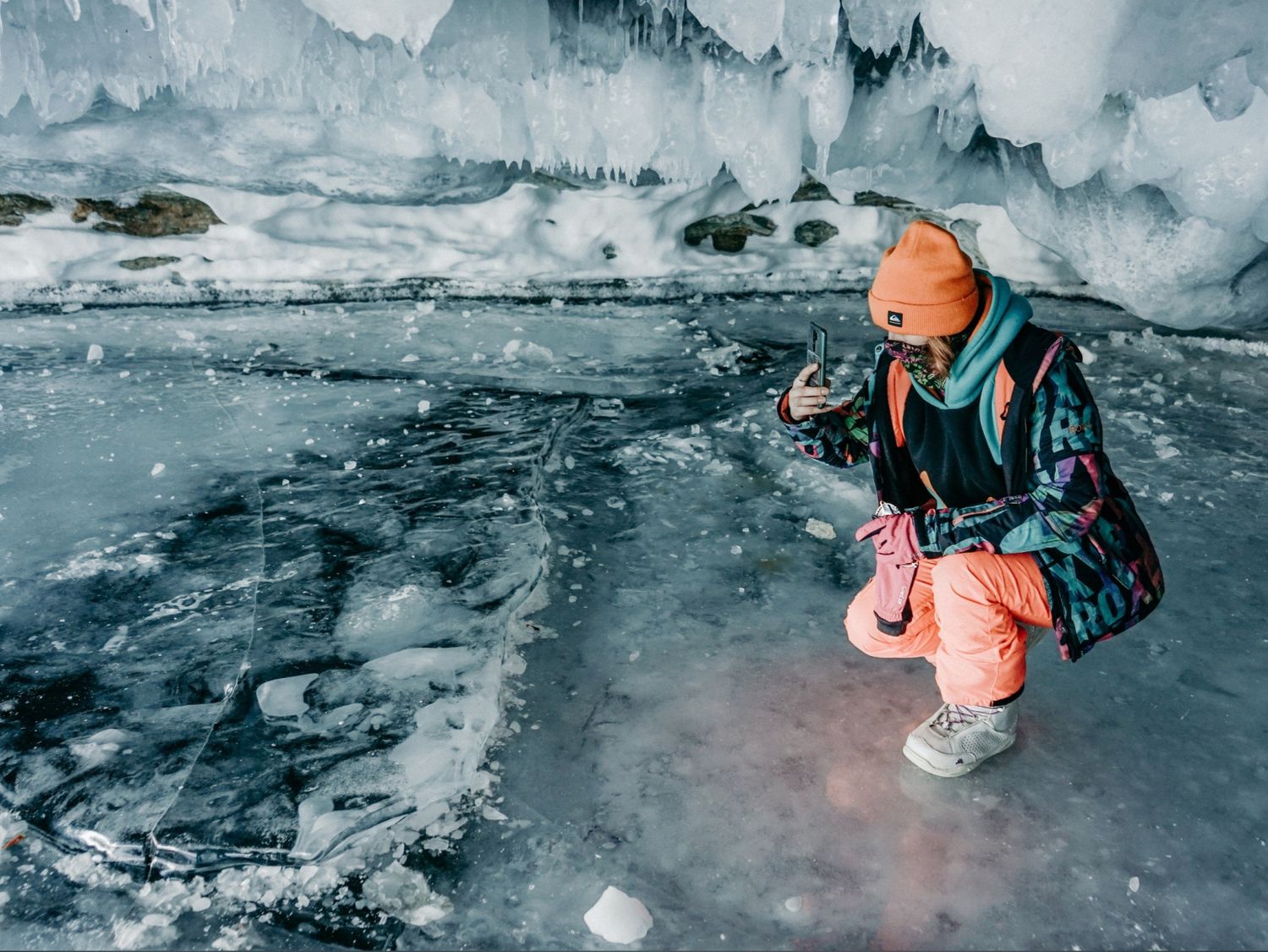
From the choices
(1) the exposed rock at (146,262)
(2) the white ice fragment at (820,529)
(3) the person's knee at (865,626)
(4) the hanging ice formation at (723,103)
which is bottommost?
(2) the white ice fragment at (820,529)

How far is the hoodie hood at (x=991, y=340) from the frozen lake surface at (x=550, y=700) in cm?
92

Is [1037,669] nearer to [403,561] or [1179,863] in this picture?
[1179,863]

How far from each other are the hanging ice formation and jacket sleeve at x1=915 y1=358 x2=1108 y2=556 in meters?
2.14

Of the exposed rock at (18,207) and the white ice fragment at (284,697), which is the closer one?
the white ice fragment at (284,697)

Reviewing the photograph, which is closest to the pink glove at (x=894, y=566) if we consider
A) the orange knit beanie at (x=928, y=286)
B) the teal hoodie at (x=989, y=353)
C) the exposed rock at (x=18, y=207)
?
the teal hoodie at (x=989, y=353)

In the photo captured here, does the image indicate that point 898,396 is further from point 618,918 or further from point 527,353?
point 527,353

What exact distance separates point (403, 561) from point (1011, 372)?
200 centimetres

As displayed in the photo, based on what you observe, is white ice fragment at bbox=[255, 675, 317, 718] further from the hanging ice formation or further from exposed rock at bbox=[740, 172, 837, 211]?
exposed rock at bbox=[740, 172, 837, 211]

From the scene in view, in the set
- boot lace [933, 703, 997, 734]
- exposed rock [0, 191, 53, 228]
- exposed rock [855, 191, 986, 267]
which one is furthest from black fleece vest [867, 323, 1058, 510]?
exposed rock [0, 191, 53, 228]

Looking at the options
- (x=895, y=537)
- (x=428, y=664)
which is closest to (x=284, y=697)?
(x=428, y=664)

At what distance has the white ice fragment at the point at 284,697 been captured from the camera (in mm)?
2604

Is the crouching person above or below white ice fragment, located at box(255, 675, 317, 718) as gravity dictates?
above

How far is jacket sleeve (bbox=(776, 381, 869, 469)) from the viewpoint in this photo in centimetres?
246

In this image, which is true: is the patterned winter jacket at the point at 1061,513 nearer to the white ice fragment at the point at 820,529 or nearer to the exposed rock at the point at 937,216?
the white ice fragment at the point at 820,529
